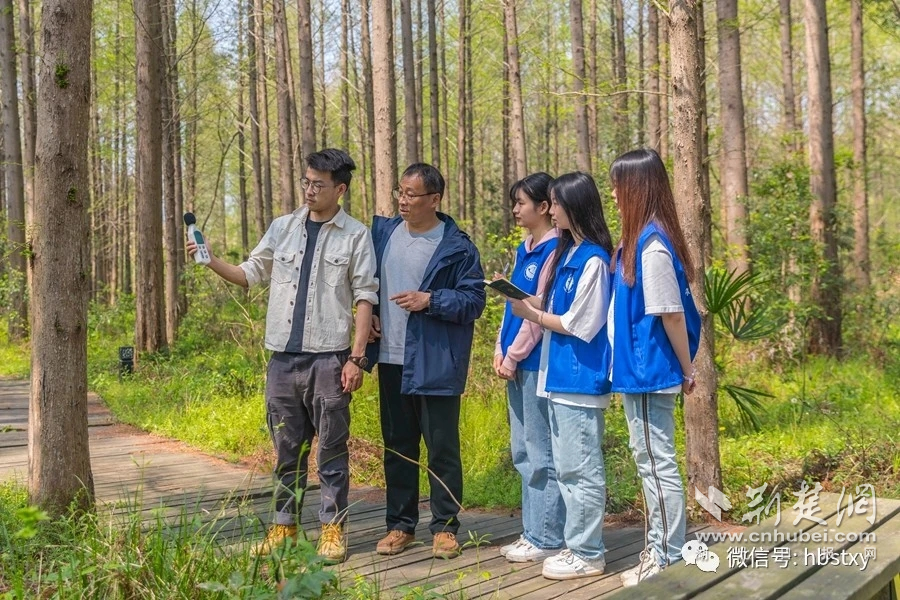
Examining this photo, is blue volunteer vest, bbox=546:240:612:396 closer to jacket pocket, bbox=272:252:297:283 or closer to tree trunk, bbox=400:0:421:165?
jacket pocket, bbox=272:252:297:283

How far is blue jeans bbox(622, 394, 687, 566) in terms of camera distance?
3.56m

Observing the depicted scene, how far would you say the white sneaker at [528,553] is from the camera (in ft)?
13.4

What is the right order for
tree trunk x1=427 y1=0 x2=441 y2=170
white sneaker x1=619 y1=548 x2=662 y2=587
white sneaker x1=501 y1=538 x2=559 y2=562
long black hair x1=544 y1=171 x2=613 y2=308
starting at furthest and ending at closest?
1. tree trunk x1=427 y1=0 x2=441 y2=170
2. white sneaker x1=501 y1=538 x2=559 y2=562
3. long black hair x1=544 y1=171 x2=613 y2=308
4. white sneaker x1=619 y1=548 x2=662 y2=587

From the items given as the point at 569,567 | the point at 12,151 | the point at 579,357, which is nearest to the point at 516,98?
the point at 12,151

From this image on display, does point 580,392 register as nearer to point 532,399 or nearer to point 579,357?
point 579,357

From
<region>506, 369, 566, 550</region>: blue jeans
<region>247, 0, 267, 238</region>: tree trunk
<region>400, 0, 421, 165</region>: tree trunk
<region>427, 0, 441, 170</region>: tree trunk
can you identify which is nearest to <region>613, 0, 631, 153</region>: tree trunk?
<region>427, 0, 441, 170</region>: tree trunk

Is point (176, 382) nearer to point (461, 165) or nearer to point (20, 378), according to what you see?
point (20, 378)

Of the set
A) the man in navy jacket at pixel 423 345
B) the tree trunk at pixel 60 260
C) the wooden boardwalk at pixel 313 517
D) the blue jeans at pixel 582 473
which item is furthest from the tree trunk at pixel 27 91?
the blue jeans at pixel 582 473

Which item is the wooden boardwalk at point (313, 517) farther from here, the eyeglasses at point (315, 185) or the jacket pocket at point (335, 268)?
the eyeglasses at point (315, 185)

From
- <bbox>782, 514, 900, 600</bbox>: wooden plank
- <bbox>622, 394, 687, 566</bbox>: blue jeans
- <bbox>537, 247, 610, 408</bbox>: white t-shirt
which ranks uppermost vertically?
<bbox>537, 247, 610, 408</bbox>: white t-shirt

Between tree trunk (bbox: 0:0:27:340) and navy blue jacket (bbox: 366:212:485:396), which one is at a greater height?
tree trunk (bbox: 0:0:27:340)

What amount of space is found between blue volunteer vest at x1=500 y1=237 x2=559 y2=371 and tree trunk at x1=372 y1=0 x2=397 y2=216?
14.6 ft

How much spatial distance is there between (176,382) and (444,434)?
744 centimetres

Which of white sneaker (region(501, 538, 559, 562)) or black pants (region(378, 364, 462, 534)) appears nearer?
white sneaker (region(501, 538, 559, 562))
